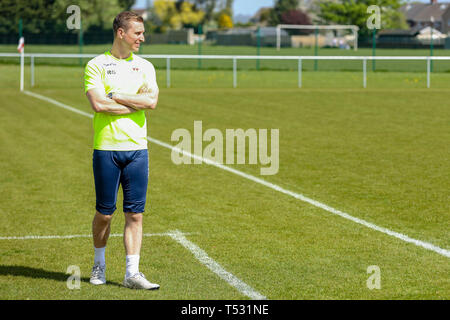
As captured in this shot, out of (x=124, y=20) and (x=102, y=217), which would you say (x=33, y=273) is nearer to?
(x=102, y=217)

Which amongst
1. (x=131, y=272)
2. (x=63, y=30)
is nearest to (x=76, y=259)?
(x=131, y=272)

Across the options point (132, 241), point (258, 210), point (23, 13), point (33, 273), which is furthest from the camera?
point (23, 13)

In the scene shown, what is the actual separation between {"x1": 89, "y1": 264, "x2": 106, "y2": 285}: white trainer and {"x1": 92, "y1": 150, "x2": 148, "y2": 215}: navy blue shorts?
18.5 inches

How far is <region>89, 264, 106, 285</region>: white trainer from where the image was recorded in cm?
603

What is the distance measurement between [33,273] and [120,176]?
1.24m

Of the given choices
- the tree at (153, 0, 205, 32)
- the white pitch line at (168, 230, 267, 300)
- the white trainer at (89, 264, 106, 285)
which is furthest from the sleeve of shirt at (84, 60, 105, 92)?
the tree at (153, 0, 205, 32)

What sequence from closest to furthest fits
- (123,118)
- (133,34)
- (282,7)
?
(133,34) → (123,118) → (282,7)

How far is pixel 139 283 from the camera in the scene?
5836mm

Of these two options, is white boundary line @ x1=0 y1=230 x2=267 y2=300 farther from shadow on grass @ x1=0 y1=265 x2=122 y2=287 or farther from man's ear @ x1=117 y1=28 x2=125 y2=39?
man's ear @ x1=117 y1=28 x2=125 y2=39

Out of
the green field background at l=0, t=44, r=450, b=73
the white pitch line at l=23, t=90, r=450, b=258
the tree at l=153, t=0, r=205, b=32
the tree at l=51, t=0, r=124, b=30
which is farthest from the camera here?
the tree at l=153, t=0, r=205, b=32

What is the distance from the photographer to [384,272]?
20.9 ft

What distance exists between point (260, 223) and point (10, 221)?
9.00 ft

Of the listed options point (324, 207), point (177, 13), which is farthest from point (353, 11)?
point (177, 13)

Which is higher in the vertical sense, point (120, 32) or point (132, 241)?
point (120, 32)
